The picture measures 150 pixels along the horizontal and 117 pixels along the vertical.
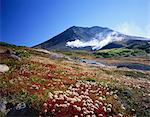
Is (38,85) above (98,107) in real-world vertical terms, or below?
above

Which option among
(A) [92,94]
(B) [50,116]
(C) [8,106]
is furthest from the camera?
(A) [92,94]

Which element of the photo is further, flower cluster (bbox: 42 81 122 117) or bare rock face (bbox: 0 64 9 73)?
bare rock face (bbox: 0 64 9 73)

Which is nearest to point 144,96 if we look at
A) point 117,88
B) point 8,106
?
point 117,88

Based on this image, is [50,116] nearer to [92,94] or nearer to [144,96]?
[92,94]

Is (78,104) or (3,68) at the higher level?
(3,68)

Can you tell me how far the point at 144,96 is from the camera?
23391 millimetres

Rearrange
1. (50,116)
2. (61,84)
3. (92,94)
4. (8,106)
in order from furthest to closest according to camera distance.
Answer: (61,84) < (92,94) < (8,106) < (50,116)

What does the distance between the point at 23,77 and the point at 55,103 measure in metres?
5.60

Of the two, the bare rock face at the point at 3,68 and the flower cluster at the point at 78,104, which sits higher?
the bare rock face at the point at 3,68

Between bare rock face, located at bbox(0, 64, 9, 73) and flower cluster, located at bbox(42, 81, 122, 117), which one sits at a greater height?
bare rock face, located at bbox(0, 64, 9, 73)

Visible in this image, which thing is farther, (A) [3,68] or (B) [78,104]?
(A) [3,68]

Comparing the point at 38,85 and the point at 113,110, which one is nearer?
the point at 113,110

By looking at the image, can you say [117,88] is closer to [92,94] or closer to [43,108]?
[92,94]

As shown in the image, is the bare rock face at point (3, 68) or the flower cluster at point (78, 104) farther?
the bare rock face at point (3, 68)
